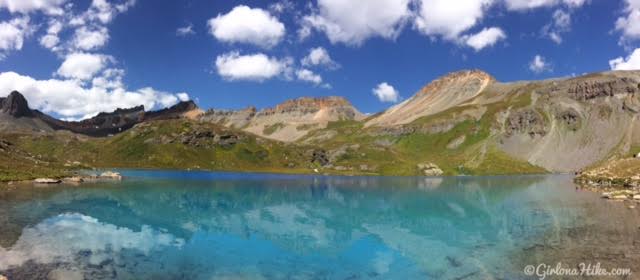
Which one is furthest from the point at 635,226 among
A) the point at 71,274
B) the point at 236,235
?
the point at 71,274

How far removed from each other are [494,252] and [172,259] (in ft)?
102

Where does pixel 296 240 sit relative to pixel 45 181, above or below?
below

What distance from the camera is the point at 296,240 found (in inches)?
2004

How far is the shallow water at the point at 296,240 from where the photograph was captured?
118ft

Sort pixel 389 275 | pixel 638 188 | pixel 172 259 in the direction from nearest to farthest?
1. pixel 389 275
2. pixel 172 259
3. pixel 638 188

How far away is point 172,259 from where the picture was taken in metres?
39.1

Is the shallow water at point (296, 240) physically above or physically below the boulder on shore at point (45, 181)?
below

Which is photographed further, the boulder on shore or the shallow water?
the boulder on shore

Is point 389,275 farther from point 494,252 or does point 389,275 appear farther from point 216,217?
point 216,217

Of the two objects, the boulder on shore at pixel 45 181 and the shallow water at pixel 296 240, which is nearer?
the shallow water at pixel 296 240

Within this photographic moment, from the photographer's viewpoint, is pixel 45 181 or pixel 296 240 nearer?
pixel 296 240

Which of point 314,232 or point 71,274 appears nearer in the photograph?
point 71,274

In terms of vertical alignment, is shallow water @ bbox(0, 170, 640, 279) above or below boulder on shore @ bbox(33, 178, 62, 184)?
below

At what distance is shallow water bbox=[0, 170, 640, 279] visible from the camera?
35844 mm
